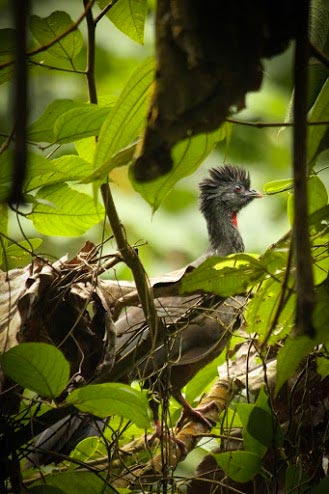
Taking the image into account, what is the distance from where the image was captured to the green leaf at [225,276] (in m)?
1.62

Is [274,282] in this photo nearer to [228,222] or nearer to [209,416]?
[209,416]

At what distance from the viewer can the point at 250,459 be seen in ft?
6.65

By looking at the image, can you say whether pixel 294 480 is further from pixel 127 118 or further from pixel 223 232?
pixel 223 232

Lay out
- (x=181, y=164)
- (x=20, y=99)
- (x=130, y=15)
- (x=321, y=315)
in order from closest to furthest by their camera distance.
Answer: (x=20, y=99), (x=181, y=164), (x=321, y=315), (x=130, y=15)

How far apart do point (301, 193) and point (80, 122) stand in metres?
0.90

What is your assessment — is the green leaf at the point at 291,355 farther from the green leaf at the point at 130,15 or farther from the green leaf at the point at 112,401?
the green leaf at the point at 130,15

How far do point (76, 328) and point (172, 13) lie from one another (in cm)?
127

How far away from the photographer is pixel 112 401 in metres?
1.70

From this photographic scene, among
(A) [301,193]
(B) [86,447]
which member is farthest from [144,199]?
(B) [86,447]

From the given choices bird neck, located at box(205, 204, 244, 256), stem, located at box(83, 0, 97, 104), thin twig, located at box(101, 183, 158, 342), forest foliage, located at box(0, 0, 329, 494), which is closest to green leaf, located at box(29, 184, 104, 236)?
forest foliage, located at box(0, 0, 329, 494)

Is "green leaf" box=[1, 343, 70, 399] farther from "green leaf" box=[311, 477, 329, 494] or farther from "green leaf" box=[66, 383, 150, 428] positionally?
"green leaf" box=[311, 477, 329, 494]

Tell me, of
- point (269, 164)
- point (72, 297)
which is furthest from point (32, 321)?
point (269, 164)

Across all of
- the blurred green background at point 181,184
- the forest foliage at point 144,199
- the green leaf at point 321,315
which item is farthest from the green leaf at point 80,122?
the blurred green background at point 181,184

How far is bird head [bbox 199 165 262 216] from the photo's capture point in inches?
213
